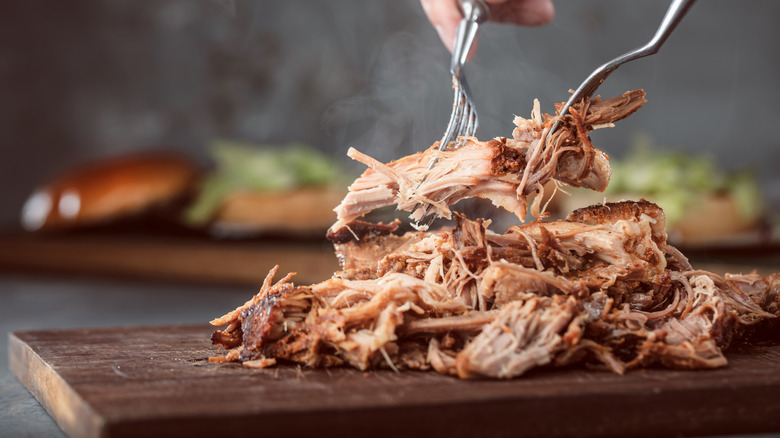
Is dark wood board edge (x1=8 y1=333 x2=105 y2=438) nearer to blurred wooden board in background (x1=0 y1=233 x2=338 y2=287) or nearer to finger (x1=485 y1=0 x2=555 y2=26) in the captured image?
finger (x1=485 y1=0 x2=555 y2=26)

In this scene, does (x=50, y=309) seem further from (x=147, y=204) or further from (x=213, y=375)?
(x=213, y=375)

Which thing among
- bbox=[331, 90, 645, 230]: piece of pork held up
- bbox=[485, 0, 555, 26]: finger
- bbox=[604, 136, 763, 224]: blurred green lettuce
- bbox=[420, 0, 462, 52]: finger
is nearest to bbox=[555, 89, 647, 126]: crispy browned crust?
bbox=[331, 90, 645, 230]: piece of pork held up

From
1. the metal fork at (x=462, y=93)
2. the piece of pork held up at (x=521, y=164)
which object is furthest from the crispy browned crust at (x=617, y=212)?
the metal fork at (x=462, y=93)

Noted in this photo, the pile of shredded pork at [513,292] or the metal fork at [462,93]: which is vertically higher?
the metal fork at [462,93]

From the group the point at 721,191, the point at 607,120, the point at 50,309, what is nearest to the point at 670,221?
the point at 721,191

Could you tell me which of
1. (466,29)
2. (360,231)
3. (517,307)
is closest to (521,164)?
(517,307)

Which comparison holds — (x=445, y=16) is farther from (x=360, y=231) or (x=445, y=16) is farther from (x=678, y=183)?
(x=678, y=183)

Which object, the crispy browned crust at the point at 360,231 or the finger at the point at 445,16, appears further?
the finger at the point at 445,16

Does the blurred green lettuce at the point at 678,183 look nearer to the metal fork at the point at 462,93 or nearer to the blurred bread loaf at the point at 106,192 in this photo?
the metal fork at the point at 462,93
